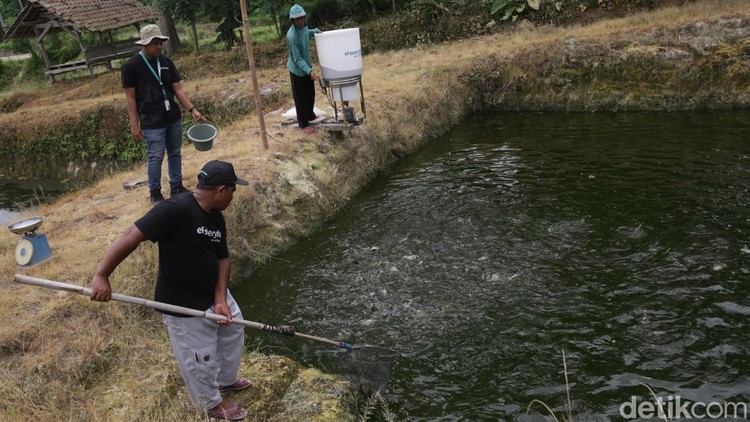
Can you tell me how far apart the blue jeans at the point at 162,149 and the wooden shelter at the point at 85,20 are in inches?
670

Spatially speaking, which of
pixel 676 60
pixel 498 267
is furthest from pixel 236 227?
pixel 676 60

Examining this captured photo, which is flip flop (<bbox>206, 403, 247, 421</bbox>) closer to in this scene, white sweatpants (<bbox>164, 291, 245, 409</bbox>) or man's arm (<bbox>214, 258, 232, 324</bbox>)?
white sweatpants (<bbox>164, 291, 245, 409</bbox>)

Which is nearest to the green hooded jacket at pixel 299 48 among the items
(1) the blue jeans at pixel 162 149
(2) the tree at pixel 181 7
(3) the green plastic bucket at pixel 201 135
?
(3) the green plastic bucket at pixel 201 135

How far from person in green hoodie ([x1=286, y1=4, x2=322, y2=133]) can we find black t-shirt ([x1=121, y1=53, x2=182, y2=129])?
8.80 ft

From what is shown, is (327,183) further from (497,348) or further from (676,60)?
(676,60)

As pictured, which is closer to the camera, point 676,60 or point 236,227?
point 236,227

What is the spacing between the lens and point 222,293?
13.4 ft

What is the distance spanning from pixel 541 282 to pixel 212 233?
13.1 feet

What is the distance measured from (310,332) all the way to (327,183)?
3977 mm

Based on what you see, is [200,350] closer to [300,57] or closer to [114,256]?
[114,256]

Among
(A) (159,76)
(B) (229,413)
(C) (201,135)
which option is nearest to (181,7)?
(C) (201,135)

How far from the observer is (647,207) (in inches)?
311

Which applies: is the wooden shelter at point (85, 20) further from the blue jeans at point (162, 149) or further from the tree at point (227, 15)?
the blue jeans at point (162, 149)

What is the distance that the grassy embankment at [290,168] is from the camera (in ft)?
15.0
